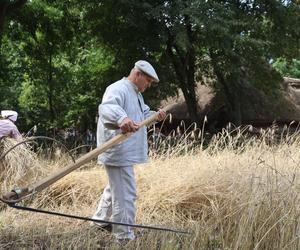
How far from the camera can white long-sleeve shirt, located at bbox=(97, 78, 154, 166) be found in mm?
4328

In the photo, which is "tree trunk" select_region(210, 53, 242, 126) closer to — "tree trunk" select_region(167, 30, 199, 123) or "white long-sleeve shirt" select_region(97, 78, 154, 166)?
"tree trunk" select_region(167, 30, 199, 123)

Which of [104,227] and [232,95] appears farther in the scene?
[232,95]

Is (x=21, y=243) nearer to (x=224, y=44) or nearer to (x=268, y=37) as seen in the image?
(x=224, y=44)

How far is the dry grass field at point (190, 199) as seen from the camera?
12.9 feet

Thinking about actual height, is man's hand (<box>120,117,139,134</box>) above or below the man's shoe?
above

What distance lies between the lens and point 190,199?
5598mm

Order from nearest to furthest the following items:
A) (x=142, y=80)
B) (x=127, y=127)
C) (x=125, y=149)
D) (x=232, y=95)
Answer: (x=127, y=127) < (x=125, y=149) < (x=142, y=80) < (x=232, y=95)

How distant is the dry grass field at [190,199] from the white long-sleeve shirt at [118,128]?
625 millimetres

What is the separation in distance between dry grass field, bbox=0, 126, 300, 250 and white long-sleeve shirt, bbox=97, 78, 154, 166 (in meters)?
0.63

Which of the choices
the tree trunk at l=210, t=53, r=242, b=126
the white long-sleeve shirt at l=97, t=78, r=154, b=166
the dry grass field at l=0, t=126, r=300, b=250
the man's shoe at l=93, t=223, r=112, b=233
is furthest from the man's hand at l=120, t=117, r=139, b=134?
the tree trunk at l=210, t=53, r=242, b=126

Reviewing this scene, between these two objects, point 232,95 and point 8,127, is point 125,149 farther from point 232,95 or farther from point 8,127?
point 232,95

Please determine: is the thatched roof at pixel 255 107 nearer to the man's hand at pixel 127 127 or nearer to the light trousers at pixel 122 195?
the light trousers at pixel 122 195

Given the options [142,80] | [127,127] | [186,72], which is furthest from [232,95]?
[127,127]

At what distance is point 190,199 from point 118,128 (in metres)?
1.64
